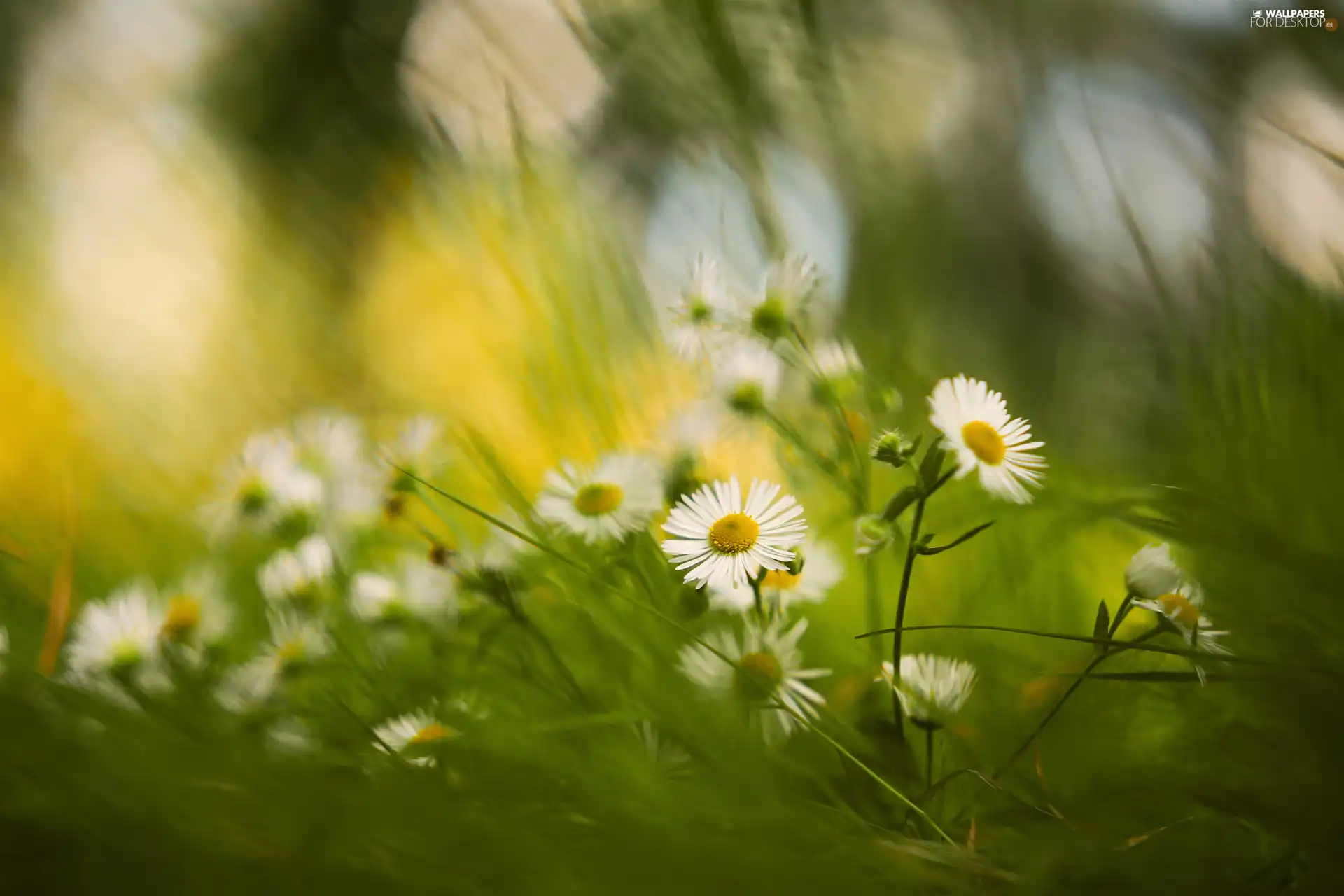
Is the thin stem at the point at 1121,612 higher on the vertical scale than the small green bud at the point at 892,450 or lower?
lower

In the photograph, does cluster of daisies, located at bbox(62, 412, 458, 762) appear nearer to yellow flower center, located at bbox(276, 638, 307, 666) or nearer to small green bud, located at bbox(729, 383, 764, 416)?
yellow flower center, located at bbox(276, 638, 307, 666)

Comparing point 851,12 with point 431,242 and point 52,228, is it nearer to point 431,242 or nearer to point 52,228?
point 431,242

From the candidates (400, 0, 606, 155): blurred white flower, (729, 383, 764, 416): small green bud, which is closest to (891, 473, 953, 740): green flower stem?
(729, 383, 764, 416): small green bud

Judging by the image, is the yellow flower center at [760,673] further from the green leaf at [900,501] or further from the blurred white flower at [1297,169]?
the blurred white flower at [1297,169]

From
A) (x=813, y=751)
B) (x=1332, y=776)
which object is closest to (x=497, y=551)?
(x=813, y=751)

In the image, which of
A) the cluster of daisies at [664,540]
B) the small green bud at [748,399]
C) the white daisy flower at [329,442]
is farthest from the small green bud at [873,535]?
the white daisy flower at [329,442]

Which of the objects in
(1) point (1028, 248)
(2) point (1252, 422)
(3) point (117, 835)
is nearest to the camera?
(3) point (117, 835)

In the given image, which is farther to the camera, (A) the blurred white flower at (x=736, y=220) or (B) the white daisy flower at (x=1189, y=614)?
(A) the blurred white flower at (x=736, y=220)
